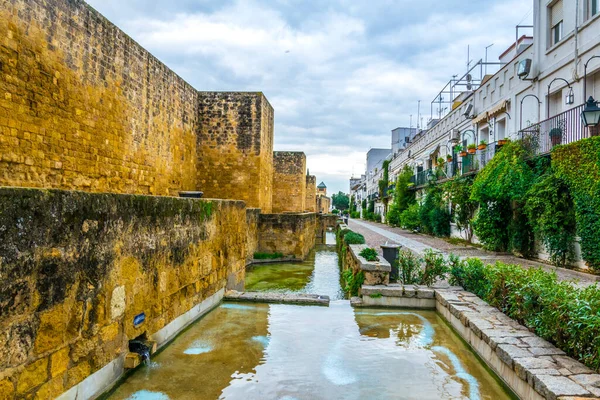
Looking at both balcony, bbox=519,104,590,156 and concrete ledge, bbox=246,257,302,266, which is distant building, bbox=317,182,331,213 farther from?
balcony, bbox=519,104,590,156

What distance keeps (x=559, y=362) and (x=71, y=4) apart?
32.0ft

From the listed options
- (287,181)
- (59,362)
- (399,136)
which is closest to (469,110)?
(287,181)

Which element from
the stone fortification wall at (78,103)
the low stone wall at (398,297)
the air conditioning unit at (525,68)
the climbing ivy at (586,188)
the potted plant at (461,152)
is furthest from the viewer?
the potted plant at (461,152)

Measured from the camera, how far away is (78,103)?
8.52m

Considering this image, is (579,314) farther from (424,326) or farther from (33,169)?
(33,169)

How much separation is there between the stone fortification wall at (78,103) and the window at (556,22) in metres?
11.9

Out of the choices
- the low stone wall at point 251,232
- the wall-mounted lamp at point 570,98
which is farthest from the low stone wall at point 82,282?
the wall-mounted lamp at point 570,98

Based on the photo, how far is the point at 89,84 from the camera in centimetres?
887

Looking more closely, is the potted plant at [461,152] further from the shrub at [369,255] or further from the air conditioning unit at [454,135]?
the shrub at [369,255]

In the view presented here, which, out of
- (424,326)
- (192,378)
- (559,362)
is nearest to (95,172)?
(192,378)

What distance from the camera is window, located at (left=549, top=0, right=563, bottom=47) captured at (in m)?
11.9

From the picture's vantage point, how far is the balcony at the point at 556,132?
10.3 metres

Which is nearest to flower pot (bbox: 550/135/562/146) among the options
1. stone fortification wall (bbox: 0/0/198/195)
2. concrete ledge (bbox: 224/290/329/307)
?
concrete ledge (bbox: 224/290/329/307)

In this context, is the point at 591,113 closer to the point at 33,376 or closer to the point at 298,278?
the point at 298,278
